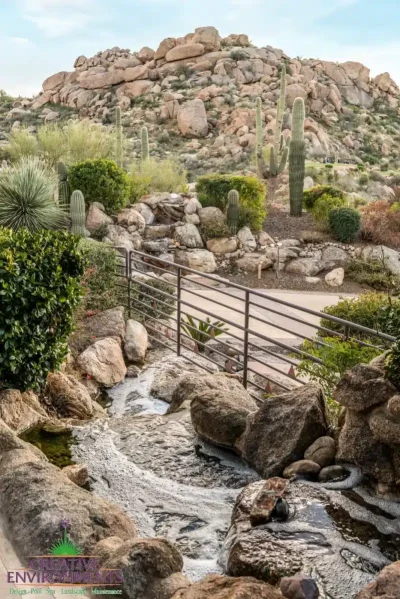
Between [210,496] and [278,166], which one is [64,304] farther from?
[278,166]

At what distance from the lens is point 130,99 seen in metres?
41.7

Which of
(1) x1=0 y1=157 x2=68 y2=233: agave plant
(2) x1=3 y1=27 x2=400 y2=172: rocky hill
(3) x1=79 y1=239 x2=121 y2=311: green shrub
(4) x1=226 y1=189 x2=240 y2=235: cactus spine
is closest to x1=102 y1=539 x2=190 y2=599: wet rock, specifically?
(3) x1=79 y1=239 x2=121 y2=311: green shrub

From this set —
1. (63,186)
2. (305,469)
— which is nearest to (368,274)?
(63,186)

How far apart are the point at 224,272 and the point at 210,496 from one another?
10472 millimetres

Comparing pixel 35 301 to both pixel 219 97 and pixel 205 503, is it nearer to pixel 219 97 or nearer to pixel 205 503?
pixel 205 503

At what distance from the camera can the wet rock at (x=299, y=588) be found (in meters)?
2.63

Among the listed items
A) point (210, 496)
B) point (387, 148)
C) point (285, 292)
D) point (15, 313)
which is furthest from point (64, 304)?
point (387, 148)

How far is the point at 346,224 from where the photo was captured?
15.8m

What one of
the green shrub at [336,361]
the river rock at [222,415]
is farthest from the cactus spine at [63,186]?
the green shrub at [336,361]

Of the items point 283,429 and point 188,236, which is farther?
point 188,236

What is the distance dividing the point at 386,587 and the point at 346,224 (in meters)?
14.0

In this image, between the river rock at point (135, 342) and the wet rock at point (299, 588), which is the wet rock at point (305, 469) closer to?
the wet rock at point (299, 588)

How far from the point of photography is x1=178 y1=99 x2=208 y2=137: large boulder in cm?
3600

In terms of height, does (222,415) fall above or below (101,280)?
below
